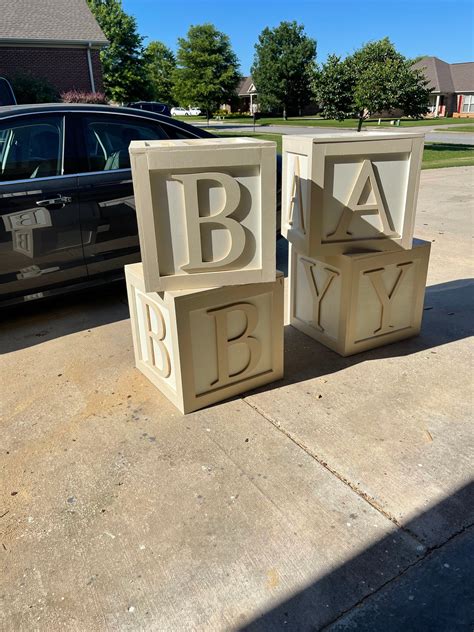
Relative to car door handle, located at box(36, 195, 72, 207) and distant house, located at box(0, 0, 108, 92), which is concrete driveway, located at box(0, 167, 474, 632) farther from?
distant house, located at box(0, 0, 108, 92)

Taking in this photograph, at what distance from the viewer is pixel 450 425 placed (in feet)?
8.95

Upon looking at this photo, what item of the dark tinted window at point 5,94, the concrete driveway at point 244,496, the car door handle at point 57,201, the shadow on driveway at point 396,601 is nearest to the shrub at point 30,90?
the dark tinted window at point 5,94

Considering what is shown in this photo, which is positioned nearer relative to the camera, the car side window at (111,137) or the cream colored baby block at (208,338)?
the cream colored baby block at (208,338)

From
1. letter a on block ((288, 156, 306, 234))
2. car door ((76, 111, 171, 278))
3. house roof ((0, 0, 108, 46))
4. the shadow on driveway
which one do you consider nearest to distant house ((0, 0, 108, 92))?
house roof ((0, 0, 108, 46))

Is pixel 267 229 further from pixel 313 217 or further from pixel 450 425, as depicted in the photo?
pixel 450 425

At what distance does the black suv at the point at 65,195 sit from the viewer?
3.64 metres

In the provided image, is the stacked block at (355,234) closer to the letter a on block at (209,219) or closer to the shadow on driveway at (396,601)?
the letter a on block at (209,219)

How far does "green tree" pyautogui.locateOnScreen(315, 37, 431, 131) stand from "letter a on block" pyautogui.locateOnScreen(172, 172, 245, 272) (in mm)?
16878

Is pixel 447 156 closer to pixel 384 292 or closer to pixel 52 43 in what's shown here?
pixel 384 292

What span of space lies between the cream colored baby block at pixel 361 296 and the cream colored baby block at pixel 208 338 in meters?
0.55

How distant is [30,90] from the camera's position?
20234 mm

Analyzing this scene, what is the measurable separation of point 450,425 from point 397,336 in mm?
1054

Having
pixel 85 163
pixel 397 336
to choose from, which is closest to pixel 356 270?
pixel 397 336

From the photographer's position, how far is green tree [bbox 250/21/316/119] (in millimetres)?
50812
